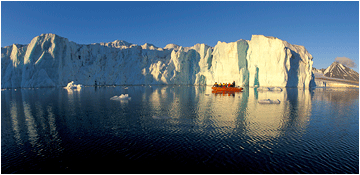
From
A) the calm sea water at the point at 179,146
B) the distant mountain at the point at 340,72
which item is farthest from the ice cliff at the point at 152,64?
the distant mountain at the point at 340,72

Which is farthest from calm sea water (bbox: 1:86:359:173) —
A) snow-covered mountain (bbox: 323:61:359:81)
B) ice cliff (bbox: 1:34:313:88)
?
snow-covered mountain (bbox: 323:61:359:81)

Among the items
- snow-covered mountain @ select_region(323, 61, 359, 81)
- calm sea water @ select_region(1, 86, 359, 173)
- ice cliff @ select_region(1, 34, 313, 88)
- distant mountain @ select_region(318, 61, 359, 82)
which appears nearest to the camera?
calm sea water @ select_region(1, 86, 359, 173)

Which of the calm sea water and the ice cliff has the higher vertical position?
the ice cliff

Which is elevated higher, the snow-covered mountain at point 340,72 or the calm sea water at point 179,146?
the snow-covered mountain at point 340,72

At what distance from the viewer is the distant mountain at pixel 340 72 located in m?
128

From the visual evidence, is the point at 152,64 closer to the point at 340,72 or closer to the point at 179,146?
the point at 179,146

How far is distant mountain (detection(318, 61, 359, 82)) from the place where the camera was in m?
128

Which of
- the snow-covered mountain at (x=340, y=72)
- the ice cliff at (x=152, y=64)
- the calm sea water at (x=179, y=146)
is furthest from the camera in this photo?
the snow-covered mountain at (x=340, y=72)

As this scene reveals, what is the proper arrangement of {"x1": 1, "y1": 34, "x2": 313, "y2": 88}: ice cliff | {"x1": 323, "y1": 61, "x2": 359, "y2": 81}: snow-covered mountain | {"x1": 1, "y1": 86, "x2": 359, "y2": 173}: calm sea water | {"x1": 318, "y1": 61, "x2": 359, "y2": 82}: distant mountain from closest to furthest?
{"x1": 1, "y1": 86, "x2": 359, "y2": 173}: calm sea water
{"x1": 1, "y1": 34, "x2": 313, "y2": 88}: ice cliff
{"x1": 318, "y1": 61, "x2": 359, "y2": 82}: distant mountain
{"x1": 323, "y1": 61, "x2": 359, "y2": 81}: snow-covered mountain

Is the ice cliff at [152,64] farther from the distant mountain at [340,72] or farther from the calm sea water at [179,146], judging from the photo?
the distant mountain at [340,72]

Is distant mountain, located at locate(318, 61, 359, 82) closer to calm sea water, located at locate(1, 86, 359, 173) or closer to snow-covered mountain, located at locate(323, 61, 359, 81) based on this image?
snow-covered mountain, located at locate(323, 61, 359, 81)

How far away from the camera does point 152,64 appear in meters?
96.4

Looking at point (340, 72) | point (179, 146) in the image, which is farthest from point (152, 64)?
point (340, 72)

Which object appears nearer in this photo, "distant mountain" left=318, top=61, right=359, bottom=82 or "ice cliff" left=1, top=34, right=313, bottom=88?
"ice cliff" left=1, top=34, right=313, bottom=88
